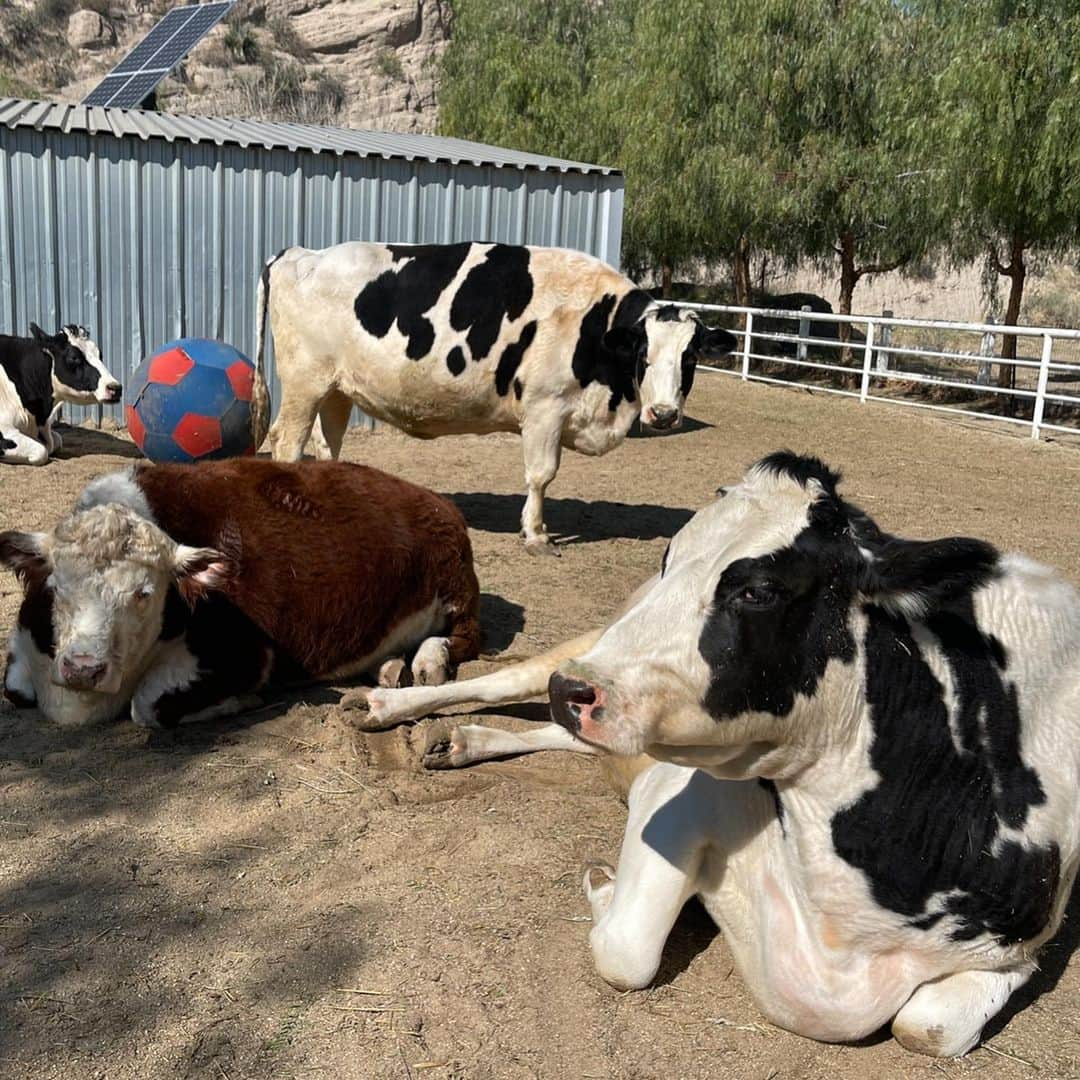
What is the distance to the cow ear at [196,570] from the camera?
173 inches

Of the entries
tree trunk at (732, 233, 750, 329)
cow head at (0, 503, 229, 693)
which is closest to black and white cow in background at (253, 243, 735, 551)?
cow head at (0, 503, 229, 693)

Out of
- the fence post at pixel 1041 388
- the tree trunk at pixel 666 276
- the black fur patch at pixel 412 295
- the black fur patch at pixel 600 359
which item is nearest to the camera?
the black fur patch at pixel 600 359

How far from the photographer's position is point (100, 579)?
163 inches

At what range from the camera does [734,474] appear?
11422mm

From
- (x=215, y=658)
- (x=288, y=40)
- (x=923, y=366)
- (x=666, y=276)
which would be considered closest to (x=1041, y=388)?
(x=215, y=658)

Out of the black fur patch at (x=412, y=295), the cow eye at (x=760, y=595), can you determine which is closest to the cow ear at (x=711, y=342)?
the black fur patch at (x=412, y=295)

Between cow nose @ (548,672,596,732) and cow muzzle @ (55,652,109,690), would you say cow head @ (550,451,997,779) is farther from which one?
cow muzzle @ (55,652,109,690)

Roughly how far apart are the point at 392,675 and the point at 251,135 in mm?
10510

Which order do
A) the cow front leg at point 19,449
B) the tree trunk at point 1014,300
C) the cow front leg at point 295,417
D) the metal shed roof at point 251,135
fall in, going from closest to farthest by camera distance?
1. the cow front leg at point 295,417
2. the cow front leg at point 19,449
3. the metal shed roof at point 251,135
4. the tree trunk at point 1014,300

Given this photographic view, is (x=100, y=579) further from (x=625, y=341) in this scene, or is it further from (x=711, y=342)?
(x=711, y=342)

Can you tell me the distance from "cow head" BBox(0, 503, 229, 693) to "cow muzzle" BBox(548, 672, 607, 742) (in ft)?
7.56

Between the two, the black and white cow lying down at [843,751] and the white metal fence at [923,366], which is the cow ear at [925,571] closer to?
the black and white cow lying down at [843,751]

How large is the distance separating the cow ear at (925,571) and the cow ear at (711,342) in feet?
20.0

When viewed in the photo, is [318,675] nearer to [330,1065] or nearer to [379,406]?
[330,1065]
